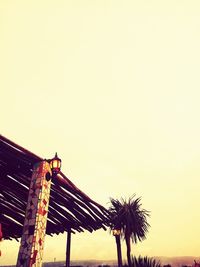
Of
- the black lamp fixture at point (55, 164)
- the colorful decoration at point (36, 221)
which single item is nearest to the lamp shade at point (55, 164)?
the black lamp fixture at point (55, 164)

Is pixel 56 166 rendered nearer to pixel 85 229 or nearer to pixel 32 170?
pixel 32 170

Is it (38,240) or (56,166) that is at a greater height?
(56,166)

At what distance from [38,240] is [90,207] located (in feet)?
11.7

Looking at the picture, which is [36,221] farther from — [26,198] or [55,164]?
[26,198]

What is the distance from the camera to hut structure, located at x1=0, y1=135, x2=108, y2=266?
6.30 m

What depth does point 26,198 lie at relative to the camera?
26.2 feet

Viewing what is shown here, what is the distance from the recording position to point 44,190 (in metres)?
6.14

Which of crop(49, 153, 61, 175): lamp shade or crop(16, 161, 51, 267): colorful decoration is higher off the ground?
crop(49, 153, 61, 175): lamp shade

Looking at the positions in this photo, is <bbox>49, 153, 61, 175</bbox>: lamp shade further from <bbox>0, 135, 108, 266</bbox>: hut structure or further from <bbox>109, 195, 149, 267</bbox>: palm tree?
<bbox>109, 195, 149, 267</bbox>: palm tree

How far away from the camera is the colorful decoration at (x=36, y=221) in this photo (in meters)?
5.53

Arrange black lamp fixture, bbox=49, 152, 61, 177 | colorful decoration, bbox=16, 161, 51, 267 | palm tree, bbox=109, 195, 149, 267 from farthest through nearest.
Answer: palm tree, bbox=109, 195, 149, 267, black lamp fixture, bbox=49, 152, 61, 177, colorful decoration, bbox=16, 161, 51, 267

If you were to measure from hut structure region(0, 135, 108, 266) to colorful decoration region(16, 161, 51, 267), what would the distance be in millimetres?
411

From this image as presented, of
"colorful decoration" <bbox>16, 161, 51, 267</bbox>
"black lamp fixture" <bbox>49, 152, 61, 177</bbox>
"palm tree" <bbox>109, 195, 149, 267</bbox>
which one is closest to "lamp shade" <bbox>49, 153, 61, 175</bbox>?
"black lamp fixture" <bbox>49, 152, 61, 177</bbox>

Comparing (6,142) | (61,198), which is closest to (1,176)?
(6,142)
